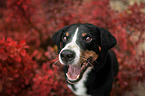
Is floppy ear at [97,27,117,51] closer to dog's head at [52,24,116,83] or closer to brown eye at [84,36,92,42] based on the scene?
dog's head at [52,24,116,83]

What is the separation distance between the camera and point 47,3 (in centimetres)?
376

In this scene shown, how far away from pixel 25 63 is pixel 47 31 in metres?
1.64

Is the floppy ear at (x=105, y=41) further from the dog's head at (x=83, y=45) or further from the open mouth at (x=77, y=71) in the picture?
the open mouth at (x=77, y=71)

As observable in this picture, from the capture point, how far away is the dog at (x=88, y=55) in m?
2.05

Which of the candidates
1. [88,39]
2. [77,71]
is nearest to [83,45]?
[88,39]

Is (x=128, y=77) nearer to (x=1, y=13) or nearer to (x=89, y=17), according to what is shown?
(x=89, y=17)

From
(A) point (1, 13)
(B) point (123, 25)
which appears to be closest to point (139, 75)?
(B) point (123, 25)

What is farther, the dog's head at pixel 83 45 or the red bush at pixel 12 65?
the red bush at pixel 12 65

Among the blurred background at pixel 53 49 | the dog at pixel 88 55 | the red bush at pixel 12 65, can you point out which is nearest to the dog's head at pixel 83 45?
the dog at pixel 88 55

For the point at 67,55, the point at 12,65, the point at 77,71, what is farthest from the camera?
the point at 12,65

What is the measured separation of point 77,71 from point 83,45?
0.49 m

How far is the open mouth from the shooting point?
223 centimetres

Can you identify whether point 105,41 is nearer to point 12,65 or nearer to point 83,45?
point 83,45

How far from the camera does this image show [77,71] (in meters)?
2.30
